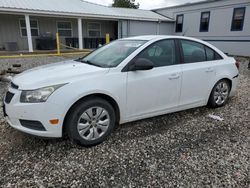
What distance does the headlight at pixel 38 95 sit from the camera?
2.48 meters

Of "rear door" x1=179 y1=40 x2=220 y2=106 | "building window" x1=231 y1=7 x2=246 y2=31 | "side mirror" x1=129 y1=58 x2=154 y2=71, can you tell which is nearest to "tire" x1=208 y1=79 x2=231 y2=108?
"rear door" x1=179 y1=40 x2=220 y2=106

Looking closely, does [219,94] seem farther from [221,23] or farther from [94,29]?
[94,29]

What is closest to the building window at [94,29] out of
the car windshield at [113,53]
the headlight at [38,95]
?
the car windshield at [113,53]

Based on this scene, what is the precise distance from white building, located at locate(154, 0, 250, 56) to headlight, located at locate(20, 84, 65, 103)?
14972 millimetres

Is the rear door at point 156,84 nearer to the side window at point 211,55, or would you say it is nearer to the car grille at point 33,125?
the side window at point 211,55

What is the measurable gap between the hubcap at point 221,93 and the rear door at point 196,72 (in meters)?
0.29

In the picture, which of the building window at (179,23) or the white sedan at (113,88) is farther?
the building window at (179,23)

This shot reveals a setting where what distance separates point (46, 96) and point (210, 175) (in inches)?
85.9

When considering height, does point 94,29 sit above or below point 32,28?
above

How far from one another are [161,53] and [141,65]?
0.67 metres

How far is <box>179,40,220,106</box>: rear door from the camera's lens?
11.7 ft

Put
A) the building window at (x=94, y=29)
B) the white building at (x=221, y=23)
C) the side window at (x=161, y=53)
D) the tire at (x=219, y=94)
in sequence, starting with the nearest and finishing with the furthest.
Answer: the side window at (x=161, y=53), the tire at (x=219, y=94), the white building at (x=221, y=23), the building window at (x=94, y=29)

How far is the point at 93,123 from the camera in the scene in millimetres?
2822

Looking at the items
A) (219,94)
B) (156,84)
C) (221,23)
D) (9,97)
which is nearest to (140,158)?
(156,84)
